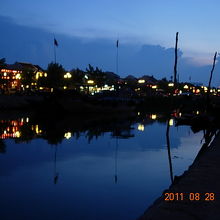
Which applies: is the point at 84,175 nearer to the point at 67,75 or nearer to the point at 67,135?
the point at 67,135

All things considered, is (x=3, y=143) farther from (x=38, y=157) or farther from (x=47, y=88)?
(x=47, y=88)

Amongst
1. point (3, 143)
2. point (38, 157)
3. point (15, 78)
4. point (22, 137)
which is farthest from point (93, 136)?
point (15, 78)

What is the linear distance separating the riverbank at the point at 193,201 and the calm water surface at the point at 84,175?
201 cm

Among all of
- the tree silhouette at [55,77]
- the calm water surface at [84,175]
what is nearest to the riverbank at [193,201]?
the calm water surface at [84,175]

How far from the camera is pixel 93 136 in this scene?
28344 mm

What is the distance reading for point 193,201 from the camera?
23.9 feet
